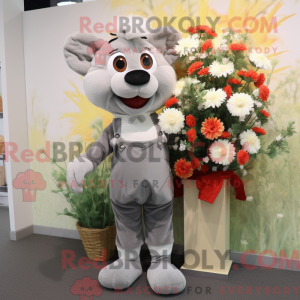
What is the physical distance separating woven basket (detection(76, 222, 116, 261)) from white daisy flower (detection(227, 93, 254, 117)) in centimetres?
122

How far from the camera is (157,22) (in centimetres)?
239

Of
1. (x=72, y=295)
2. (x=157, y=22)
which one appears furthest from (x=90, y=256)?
(x=157, y=22)

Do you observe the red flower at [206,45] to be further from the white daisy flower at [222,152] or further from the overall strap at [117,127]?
the overall strap at [117,127]

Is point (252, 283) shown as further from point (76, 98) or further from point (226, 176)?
point (76, 98)

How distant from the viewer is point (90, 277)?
7.08ft

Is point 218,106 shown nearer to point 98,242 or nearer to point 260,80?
point 260,80

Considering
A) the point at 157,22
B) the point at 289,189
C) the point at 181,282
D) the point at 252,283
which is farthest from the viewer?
the point at 157,22

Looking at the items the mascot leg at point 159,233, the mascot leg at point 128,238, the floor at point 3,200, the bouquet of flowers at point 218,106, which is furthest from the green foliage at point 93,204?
the floor at point 3,200

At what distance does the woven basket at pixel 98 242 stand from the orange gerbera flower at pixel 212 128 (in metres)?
1.04

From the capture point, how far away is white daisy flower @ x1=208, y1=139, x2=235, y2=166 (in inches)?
74.4

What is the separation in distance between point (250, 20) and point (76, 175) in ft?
4.89

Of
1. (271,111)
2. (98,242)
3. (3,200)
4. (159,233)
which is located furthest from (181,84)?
(3,200)

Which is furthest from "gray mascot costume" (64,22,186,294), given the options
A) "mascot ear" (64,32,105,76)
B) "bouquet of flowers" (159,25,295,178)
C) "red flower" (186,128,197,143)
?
"red flower" (186,128,197,143)

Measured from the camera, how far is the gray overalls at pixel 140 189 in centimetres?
199
